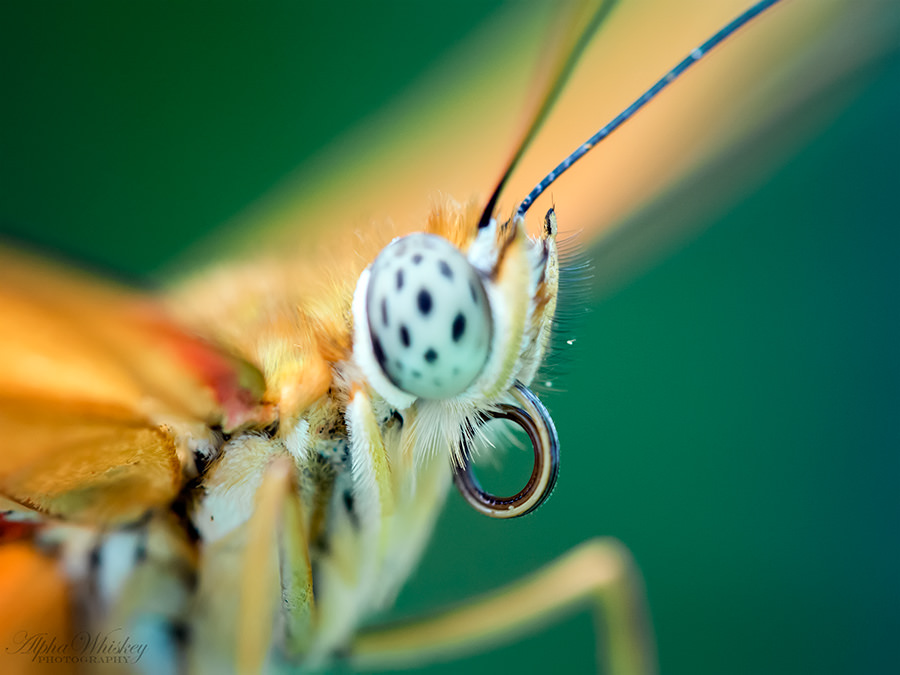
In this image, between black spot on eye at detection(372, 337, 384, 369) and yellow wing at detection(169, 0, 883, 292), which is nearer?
black spot on eye at detection(372, 337, 384, 369)

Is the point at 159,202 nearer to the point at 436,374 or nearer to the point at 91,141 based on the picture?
the point at 91,141

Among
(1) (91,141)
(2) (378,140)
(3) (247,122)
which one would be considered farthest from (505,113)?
(1) (91,141)

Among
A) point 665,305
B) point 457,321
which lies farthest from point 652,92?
point 665,305

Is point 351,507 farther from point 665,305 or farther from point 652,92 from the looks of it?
point 665,305

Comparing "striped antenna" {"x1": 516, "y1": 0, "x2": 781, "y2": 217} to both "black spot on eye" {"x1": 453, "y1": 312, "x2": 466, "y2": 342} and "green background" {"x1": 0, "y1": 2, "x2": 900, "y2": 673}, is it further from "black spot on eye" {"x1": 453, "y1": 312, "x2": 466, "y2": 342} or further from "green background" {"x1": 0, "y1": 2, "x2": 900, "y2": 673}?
"green background" {"x1": 0, "y1": 2, "x2": 900, "y2": 673}

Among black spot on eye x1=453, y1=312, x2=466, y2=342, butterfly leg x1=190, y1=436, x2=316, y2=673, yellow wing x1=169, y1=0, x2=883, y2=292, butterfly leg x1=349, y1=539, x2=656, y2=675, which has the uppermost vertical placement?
yellow wing x1=169, y1=0, x2=883, y2=292

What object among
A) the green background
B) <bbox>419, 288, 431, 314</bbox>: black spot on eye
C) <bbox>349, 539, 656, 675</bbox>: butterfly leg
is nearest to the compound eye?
<bbox>419, 288, 431, 314</bbox>: black spot on eye
